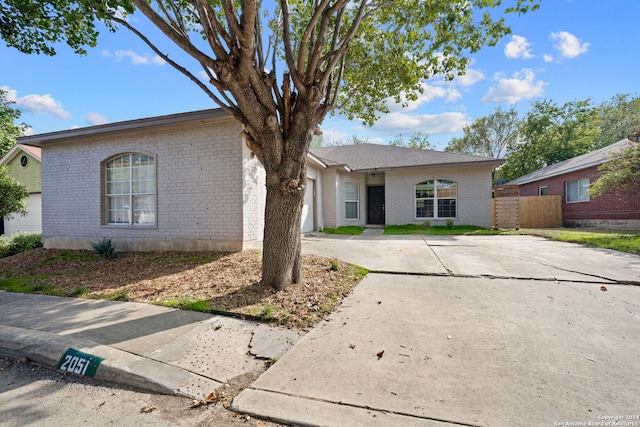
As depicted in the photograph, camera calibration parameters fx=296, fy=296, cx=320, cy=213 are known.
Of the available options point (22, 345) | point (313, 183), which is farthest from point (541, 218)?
point (22, 345)

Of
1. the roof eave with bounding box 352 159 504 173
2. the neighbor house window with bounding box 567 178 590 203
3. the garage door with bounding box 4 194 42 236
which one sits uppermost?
the roof eave with bounding box 352 159 504 173

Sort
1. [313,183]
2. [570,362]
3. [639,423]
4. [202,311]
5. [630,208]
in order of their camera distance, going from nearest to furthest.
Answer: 1. [639,423]
2. [570,362]
3. [202,311]
4. [313,183]
5. [630,208]

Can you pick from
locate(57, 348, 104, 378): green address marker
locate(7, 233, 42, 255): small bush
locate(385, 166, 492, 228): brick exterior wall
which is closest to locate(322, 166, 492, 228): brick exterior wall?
locate(385, 166, 492, 228): brick exterior wall

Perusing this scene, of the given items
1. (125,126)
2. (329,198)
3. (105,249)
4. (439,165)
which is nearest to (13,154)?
(125,126)

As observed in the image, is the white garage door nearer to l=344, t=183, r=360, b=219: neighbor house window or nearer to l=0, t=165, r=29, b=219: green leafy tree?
l=344, t=183, r=360, b=219: neighbor house window

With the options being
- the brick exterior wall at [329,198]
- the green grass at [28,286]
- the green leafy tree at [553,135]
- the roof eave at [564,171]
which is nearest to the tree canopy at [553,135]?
the green leafy tree at [553,135]

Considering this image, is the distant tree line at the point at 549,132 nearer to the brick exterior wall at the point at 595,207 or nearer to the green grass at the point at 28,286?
the brick exterior wall at the point at 595,207

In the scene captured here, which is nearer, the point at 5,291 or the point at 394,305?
the point at 394,305

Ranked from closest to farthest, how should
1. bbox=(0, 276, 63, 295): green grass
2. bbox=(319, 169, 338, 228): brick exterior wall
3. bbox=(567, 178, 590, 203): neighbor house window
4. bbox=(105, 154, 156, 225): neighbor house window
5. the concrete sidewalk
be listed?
the concrete sidewalk
bbox=(0, 276, 63, 295): green grass
bbox=(105, 154, 156, 225): neighbor house window
bbox=(319, 169, 338, 228): brick exterior wall
bbox=(567, 178, 590, 203): neighbor house window

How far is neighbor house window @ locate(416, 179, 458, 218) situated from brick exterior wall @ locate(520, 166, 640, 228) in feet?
25.1

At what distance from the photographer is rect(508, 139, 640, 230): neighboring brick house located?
14.6 m

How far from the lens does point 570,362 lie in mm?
2684

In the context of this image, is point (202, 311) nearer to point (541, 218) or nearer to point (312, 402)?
Answer: point (312, 402)

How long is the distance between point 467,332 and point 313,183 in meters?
10.5
